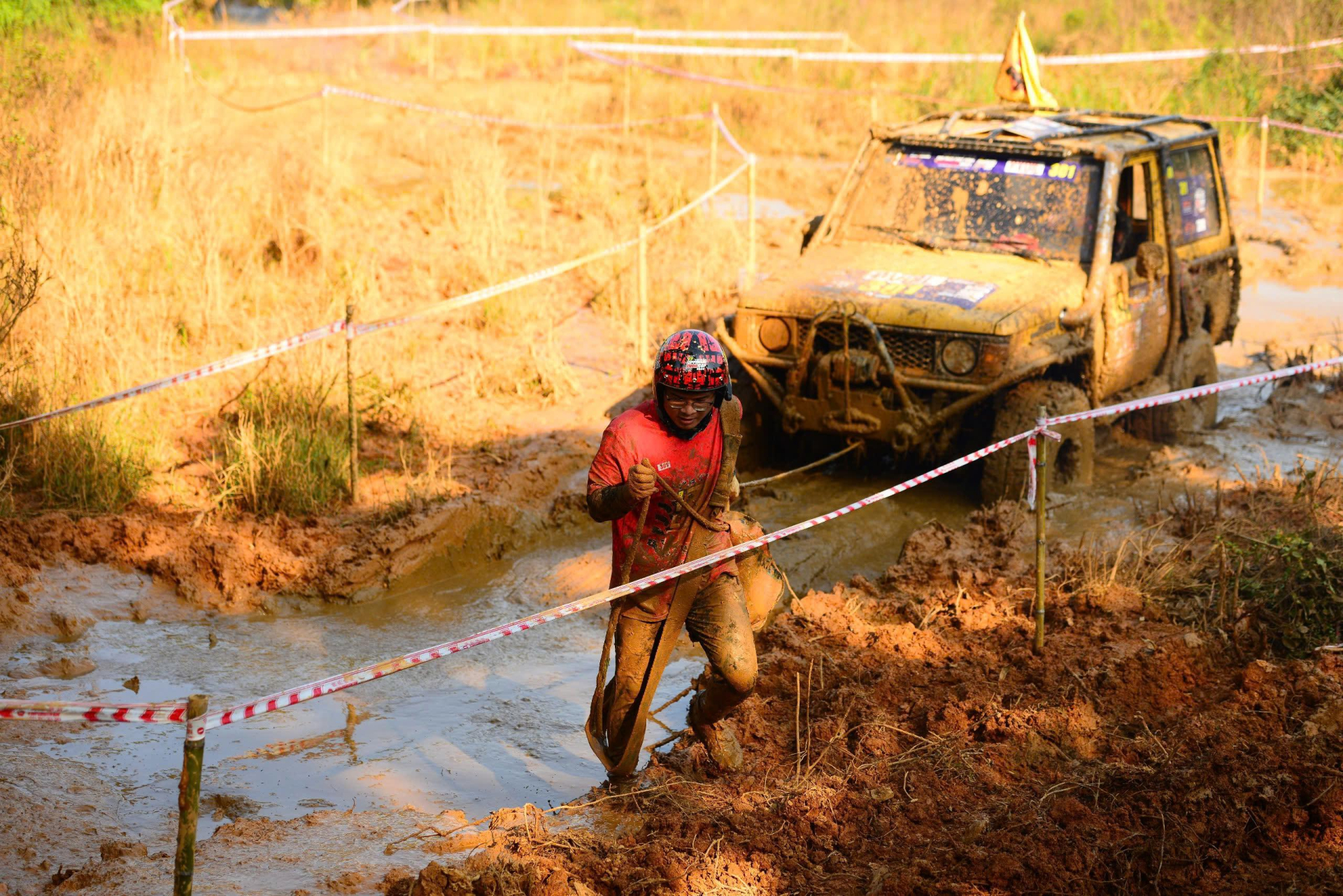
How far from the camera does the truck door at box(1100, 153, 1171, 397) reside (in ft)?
24.4

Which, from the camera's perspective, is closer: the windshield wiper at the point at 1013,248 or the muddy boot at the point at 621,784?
the muddy boot at the point at 621,784

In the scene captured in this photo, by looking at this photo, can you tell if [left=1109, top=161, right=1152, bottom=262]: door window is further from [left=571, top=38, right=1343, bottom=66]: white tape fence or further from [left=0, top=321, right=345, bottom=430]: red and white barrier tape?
[left=571, top=38, right=1343, bottom=66]: white tape fence

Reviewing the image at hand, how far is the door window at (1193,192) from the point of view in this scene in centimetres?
813

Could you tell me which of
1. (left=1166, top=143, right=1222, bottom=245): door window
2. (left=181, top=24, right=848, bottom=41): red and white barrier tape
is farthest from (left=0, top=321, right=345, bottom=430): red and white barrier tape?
(left=181, top=24, right=848, bottom=41): red and white barrier tape

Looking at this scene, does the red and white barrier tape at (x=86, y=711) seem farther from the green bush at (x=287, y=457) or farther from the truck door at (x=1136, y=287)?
the truck door at (x=1136, y=287)

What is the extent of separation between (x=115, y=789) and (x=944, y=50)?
19.4m

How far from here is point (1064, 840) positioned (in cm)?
380

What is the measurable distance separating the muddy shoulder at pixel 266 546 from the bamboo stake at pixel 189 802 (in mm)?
3014

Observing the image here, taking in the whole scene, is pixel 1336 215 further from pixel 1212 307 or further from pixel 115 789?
pixel 115 789

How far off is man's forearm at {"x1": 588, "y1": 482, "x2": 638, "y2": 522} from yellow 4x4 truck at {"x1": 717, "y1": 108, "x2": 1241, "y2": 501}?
9.84 feet

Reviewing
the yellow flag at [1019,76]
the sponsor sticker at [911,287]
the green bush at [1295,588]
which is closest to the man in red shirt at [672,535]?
the green bush at [1295,588]

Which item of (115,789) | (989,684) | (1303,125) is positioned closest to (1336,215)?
(1303,125)

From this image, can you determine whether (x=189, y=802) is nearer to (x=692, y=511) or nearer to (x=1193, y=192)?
(x=692, y=511)

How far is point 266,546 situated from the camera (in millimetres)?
6461
